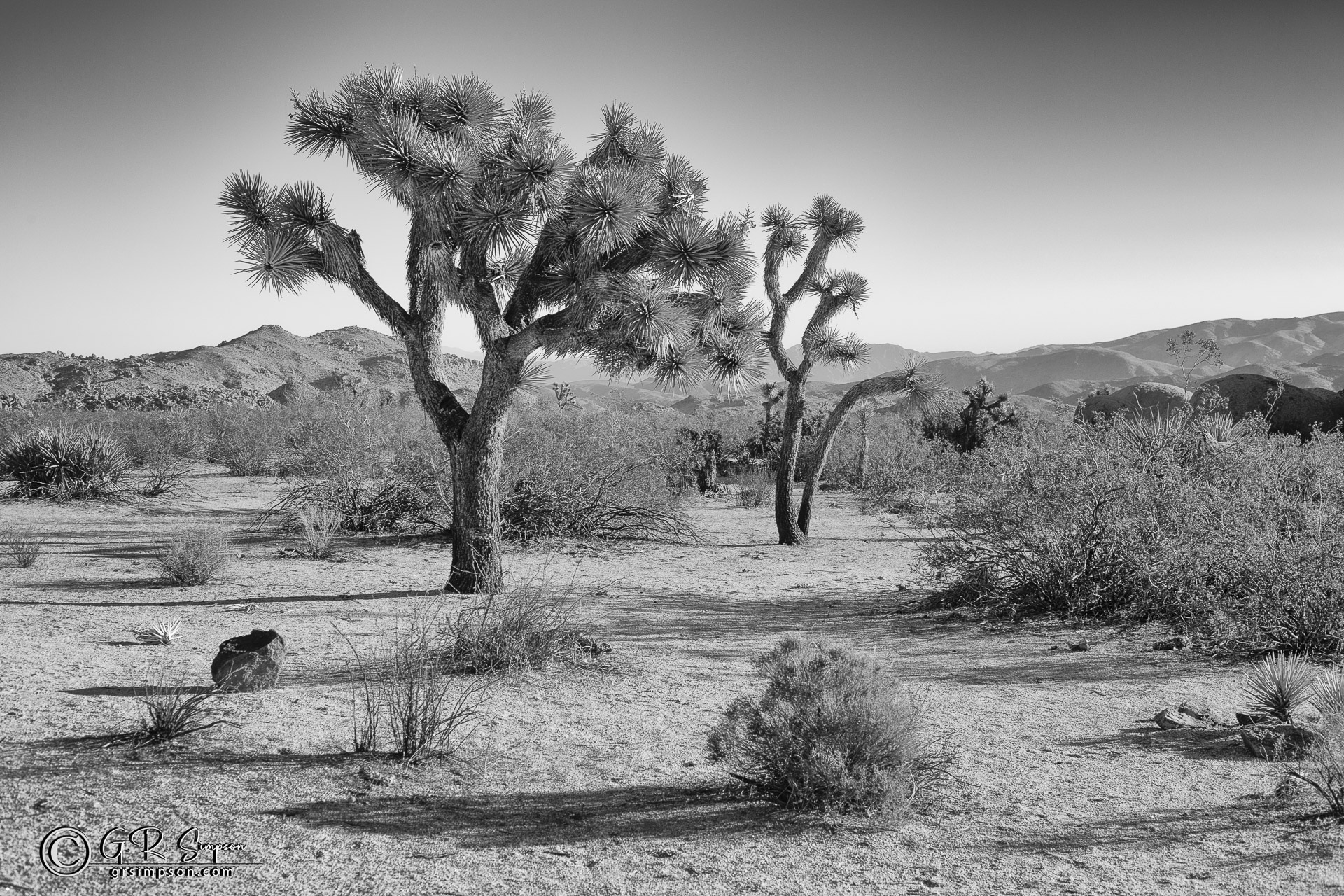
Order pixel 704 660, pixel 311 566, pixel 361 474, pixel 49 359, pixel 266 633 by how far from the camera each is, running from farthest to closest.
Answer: pixel 49 359, pixel 361 474, pixel 311 566, pixel 704 660, pixel 266 633

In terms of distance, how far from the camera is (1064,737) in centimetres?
524

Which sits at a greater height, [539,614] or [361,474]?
[361,474]

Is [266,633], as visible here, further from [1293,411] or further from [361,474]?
[1293,411]

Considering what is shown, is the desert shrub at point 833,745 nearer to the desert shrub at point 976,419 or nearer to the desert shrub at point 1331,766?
the desert shrub at point 1331,766

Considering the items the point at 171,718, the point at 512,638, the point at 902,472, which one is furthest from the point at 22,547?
the point at 902,472

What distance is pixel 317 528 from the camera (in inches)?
516

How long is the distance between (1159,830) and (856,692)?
1.36 metres

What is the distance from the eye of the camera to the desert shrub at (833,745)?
3822 millimetres

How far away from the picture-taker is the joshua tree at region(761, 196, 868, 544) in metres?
15.9

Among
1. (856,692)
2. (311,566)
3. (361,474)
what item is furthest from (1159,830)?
(361,474)

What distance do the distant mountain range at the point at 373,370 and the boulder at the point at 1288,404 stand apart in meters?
1.60

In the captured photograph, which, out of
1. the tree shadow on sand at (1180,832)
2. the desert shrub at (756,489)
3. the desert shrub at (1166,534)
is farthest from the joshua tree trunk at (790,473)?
the tree shadow on sand at (1180,832)

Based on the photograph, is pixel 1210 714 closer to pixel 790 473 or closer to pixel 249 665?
pixel 249 665

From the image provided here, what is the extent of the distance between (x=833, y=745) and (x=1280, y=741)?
106 inches
